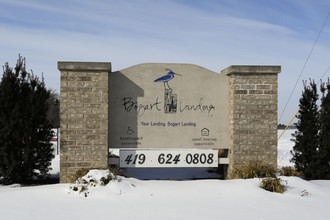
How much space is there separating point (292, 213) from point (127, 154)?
4.59 m

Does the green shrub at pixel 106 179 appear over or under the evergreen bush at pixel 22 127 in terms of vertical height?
under

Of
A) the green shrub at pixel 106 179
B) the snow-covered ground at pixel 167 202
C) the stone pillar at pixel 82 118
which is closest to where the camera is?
the snow-covered ground at pixel 167 202

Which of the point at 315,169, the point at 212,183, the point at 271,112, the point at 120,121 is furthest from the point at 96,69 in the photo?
the point at 315,169

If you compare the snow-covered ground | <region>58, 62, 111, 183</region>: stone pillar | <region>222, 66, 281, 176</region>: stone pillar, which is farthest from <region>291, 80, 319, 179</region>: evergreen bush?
<region>58, 62, 111, 183</region>: stone pillar

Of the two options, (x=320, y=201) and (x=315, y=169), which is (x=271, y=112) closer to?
(x=315, y=169)

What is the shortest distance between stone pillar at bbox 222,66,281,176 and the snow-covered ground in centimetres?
179

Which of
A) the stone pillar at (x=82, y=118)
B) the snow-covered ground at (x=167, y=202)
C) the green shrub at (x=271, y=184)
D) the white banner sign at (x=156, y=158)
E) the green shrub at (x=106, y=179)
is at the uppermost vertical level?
the stone pillar at (x=82, y=118)

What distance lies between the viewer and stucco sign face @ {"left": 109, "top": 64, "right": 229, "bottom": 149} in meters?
9.41

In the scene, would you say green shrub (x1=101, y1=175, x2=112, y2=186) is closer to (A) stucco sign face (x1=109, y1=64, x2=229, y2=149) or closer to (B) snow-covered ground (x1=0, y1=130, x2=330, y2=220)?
(B) snow-covered ground (x1=0, y1=130, x2=330, y2=220)

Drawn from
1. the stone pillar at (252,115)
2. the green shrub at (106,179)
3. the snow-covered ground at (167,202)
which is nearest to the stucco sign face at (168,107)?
the stone pillar at (252,115)

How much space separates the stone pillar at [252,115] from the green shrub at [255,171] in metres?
0.35

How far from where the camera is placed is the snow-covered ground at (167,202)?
5934 millimetres

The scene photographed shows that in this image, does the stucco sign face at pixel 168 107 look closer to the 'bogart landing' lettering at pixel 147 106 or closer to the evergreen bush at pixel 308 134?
the 'bogart landing' lettering at pixel 147 106

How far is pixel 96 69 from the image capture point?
9.07 meters
